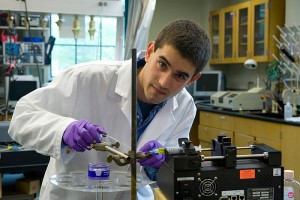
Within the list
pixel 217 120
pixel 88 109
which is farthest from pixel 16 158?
pixel 217 120

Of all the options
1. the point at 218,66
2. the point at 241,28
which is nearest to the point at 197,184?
the point at 241,28

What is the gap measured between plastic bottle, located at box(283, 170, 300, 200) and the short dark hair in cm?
44

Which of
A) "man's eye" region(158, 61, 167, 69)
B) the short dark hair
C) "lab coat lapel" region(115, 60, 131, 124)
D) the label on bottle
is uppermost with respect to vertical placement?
the short dark hair

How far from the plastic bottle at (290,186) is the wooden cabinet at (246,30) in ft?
10.5

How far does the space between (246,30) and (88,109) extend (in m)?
3.72

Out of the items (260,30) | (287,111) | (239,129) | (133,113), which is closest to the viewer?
(133,113)

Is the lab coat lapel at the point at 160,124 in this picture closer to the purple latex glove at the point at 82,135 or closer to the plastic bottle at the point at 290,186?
the purple latex glove at the point at 82,135

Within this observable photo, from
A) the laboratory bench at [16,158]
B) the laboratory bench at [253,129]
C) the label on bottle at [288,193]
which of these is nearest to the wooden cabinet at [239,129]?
the laboratory bench at [253,129]

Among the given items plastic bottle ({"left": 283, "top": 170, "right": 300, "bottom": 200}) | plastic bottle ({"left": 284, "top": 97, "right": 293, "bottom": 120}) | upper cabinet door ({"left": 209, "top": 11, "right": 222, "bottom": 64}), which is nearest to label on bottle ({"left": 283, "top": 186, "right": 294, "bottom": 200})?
plastic bottle ({"left": 283, "top": 170, "right": 300, "bottom": 200})

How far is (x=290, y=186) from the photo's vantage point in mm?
1214

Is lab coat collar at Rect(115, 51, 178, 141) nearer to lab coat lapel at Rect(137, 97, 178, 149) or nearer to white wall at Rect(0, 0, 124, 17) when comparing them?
lab coat lapel at Rect(137, 97, 178, 149)

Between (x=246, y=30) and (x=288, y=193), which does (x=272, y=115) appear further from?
(x=288, y=193)

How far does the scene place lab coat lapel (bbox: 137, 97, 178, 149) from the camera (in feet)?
4.72

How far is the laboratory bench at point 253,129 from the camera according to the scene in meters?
3.32
